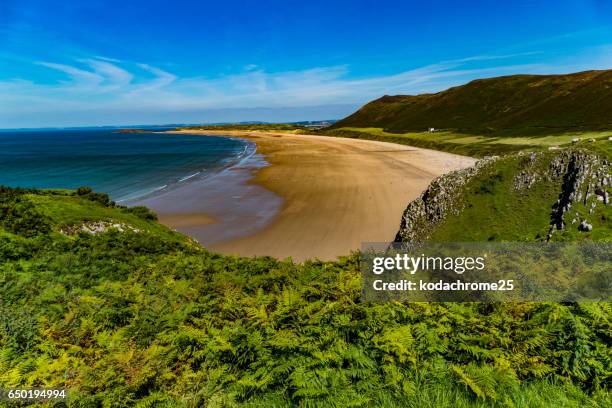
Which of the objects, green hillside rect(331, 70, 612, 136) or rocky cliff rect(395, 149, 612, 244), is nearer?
rocky cliff rect(395, 149, 612, 244)

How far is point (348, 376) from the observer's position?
13.7ft

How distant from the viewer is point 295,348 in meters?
4.48

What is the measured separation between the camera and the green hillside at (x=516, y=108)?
77.2 metres

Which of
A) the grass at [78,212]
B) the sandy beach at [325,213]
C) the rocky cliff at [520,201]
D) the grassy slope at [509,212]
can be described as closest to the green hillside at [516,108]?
the sandy beach at [325,213]

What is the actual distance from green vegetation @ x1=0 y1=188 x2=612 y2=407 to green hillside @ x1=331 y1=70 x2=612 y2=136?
3001 inches

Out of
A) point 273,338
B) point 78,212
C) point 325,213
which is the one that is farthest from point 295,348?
point 325,213

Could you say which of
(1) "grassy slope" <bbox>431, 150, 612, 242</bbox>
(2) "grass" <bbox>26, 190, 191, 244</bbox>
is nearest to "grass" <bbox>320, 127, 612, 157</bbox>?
(1) "grassy slope" <bbox>431, 150, 612, 242</bbox>

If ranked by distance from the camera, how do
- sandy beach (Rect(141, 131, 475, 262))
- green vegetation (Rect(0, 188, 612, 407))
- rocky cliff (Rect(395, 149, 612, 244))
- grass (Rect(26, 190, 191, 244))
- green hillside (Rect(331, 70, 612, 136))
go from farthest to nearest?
green hillside (Rect(331, 70, 612, 136))
sandy beach (Rect(141, 131, 475, 262))
grass (Rect(26, 190, 191, 244))
rocky cliff (Rect(395, 149, 612, 244))
green vegetation (Rect(0, 188, 612, 407))

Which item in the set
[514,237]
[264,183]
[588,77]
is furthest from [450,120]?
[514,237]

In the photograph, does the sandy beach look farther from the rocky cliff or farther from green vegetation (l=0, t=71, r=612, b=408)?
green vegetation (l=0, t=71, r=612, b=408)

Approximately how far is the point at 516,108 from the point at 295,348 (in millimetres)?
127300

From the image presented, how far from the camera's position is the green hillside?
77.2 metres

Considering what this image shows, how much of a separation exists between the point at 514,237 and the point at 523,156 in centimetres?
372

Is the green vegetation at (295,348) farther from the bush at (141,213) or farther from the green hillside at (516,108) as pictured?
the green hillside at (516,108)
